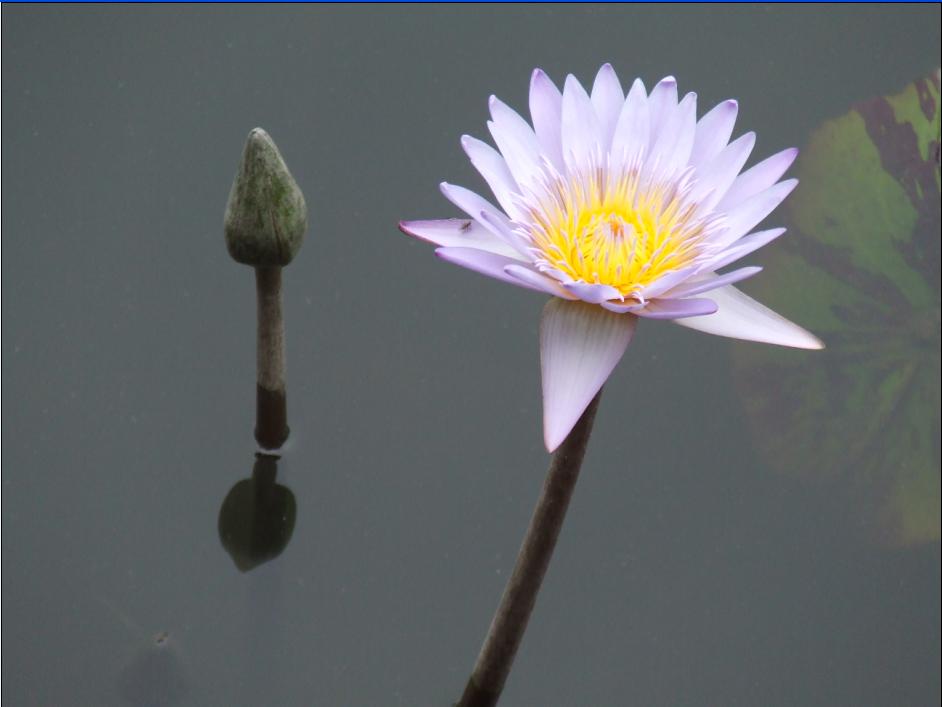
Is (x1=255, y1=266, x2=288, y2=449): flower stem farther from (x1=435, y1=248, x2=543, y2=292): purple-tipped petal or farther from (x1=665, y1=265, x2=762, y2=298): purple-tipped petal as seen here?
(x1=665, y1=265, x2=762, y2=298): purple-tipped petal

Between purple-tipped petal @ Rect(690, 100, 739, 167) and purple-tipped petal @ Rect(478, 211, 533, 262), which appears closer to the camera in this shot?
purple-tipped petal @ Rect(478, 211, 533, 262)

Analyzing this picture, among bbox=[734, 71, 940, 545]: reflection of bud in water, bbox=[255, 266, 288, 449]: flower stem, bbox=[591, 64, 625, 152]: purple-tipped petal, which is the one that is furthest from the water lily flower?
bbox=[734, 71, 940, 545]: reflection of bud in water

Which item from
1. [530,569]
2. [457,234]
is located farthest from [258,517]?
[457,234]

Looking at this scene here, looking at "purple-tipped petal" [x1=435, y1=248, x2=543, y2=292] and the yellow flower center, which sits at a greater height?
the yellow flower center

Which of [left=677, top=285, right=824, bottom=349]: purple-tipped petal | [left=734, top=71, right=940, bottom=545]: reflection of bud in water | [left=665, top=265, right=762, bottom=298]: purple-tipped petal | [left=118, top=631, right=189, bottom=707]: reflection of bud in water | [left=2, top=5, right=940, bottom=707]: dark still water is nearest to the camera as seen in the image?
[left=665, top=265, right=762, bottom=298]: purple-tipped petal

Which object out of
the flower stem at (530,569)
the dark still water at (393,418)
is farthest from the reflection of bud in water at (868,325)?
the flower stem at (530,569)

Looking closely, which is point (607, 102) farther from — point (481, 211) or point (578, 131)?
point (481, 211)

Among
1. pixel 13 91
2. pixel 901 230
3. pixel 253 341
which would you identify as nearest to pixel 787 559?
pixel 901 230

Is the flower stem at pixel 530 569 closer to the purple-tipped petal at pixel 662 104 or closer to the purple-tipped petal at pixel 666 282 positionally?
the purple-tipped petal at pixel 666 282

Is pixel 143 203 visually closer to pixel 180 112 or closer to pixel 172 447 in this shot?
pixel 180 112
